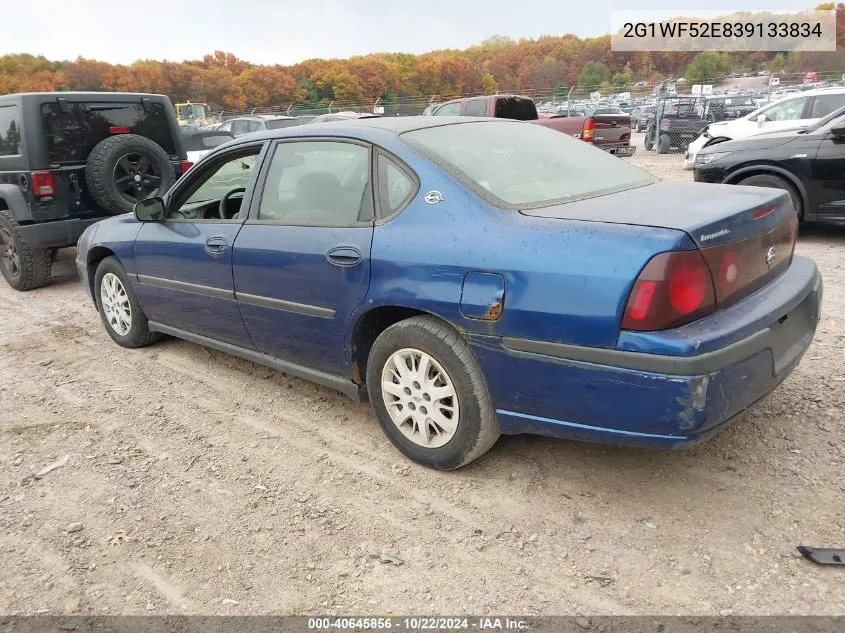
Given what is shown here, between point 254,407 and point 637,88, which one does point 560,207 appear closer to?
point 254,407

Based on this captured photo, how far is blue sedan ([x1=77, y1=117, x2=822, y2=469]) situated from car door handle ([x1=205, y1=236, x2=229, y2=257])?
0.06ft

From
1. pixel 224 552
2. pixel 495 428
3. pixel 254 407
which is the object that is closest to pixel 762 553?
pixel 495 428

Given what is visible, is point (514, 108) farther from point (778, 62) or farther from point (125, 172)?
point (778, 62)

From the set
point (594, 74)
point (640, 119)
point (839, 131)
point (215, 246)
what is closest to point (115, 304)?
point (215, 246)

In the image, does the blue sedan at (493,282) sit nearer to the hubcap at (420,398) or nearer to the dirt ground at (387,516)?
the hubcap at (420,398)

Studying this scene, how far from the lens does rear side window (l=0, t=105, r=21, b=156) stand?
6410mm

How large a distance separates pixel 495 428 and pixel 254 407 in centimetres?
165

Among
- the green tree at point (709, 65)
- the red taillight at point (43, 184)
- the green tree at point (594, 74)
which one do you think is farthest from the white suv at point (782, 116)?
the green tree at point (594, 74)

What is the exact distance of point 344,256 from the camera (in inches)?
119

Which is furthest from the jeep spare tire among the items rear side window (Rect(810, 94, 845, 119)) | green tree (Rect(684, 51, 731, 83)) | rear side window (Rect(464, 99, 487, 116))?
green tree (Rect(684, 51, 731, 83))

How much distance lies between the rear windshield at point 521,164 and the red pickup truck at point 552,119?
7400mm

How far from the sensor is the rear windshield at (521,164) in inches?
112

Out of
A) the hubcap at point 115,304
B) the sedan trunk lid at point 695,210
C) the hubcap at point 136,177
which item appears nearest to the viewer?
the sedan trunk lid at point 695,210

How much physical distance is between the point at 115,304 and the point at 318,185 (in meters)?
2.41
